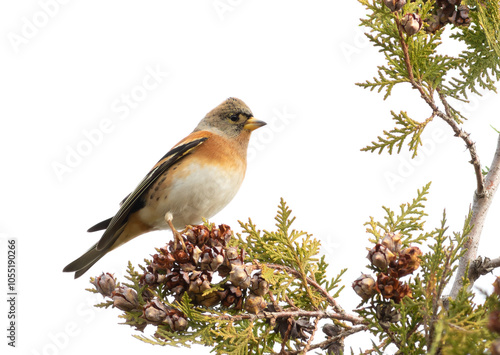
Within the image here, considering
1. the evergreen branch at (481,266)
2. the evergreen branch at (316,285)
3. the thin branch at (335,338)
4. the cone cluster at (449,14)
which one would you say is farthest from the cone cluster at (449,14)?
the thin branch at (335,338)

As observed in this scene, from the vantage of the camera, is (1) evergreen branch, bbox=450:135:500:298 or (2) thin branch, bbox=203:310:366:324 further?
(1) evergreen branch, bbox=450:135:500:298

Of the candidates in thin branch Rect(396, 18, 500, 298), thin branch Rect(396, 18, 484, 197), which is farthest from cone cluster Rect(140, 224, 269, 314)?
thin branch Rect(396, 18, 484, 197)

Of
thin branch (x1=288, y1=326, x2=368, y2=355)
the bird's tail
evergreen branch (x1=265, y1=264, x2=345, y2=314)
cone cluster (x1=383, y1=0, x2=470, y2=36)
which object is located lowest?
the bird's tail

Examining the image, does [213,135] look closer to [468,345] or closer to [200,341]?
[200,341]

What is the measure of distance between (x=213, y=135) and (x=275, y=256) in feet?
5.93

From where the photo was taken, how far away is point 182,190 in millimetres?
3508

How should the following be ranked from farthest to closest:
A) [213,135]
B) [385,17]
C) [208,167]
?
[213,135] → [208,167] → [385,17]

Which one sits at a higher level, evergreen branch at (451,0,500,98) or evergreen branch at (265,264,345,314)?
evergreen branch at (451,0,500,98)

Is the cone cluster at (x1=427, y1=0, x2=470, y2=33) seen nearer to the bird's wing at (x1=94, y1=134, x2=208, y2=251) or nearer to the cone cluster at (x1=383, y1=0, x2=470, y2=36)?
the cone cluster at (x1=383, y1=0, x2=470, y2=36)

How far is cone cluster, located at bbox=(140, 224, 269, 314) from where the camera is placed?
2.02 m

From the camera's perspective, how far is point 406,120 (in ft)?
7.16

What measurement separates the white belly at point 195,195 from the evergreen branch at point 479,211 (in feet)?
5.35

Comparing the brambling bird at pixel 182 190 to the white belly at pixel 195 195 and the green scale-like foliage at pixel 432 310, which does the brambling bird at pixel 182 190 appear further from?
the green scale-like foliage at pixel 432 310

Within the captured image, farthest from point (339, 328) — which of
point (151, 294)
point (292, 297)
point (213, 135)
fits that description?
point (213, 135)
